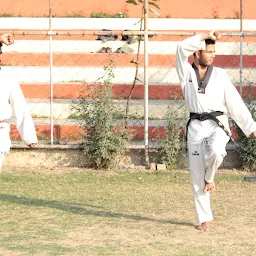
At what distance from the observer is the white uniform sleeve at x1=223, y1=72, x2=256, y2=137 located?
9.48m

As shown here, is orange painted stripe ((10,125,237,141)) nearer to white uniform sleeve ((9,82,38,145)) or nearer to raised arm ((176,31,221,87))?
raised arm ((176,31,221,87))

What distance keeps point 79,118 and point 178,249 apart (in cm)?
492

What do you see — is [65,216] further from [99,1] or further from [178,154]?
[99,1]

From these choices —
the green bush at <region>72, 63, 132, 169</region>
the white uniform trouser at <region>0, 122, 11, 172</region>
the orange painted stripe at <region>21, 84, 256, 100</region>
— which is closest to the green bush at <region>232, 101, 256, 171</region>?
the green bush at <region>72, 63, 132, 169</region>

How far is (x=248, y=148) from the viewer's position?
1288 centimetres

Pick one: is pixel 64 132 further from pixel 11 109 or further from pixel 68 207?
pixel 11 109

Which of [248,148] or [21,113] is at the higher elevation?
[21,113]

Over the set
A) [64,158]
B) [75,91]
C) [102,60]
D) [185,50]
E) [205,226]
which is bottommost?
[205,226]

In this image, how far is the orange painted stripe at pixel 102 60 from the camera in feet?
50.3

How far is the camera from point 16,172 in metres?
12.9

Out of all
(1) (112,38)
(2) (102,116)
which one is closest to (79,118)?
(2) (102,116)

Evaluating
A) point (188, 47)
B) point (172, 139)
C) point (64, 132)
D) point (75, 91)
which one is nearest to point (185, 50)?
point (188, 47)

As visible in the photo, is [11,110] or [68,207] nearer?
[11,110]

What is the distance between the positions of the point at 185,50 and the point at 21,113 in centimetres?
174
